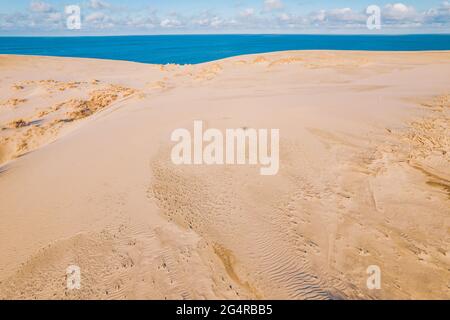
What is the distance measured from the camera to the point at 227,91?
577 inches

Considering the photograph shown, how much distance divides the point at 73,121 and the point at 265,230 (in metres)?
11.0

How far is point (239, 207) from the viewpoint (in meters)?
5.66

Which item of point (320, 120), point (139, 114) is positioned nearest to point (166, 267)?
point (320, 120)

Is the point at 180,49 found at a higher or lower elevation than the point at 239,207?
higher

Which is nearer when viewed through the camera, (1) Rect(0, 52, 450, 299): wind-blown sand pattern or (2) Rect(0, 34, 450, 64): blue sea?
(1) Rect(0, 52, 450, 299): wind-blown sand pattern

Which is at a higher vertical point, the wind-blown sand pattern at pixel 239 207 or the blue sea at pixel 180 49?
the blue sea at pixel 180 49

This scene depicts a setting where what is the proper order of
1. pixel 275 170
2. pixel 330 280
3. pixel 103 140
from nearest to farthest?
1. pixel 330 280
2. pixel 275 170
3. pixel 103 140

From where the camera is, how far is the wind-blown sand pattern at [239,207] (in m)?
4.05

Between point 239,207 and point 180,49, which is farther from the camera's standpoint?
point 180,49

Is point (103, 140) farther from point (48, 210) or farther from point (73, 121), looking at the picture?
point (73, 121)

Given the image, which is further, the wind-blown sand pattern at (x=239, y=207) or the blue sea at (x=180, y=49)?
the blue sea at (x=180, y=49)

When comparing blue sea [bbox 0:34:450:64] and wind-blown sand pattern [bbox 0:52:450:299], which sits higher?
blue sea [bbox 0:34:450:64]

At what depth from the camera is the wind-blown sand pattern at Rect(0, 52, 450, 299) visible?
4.05 m
